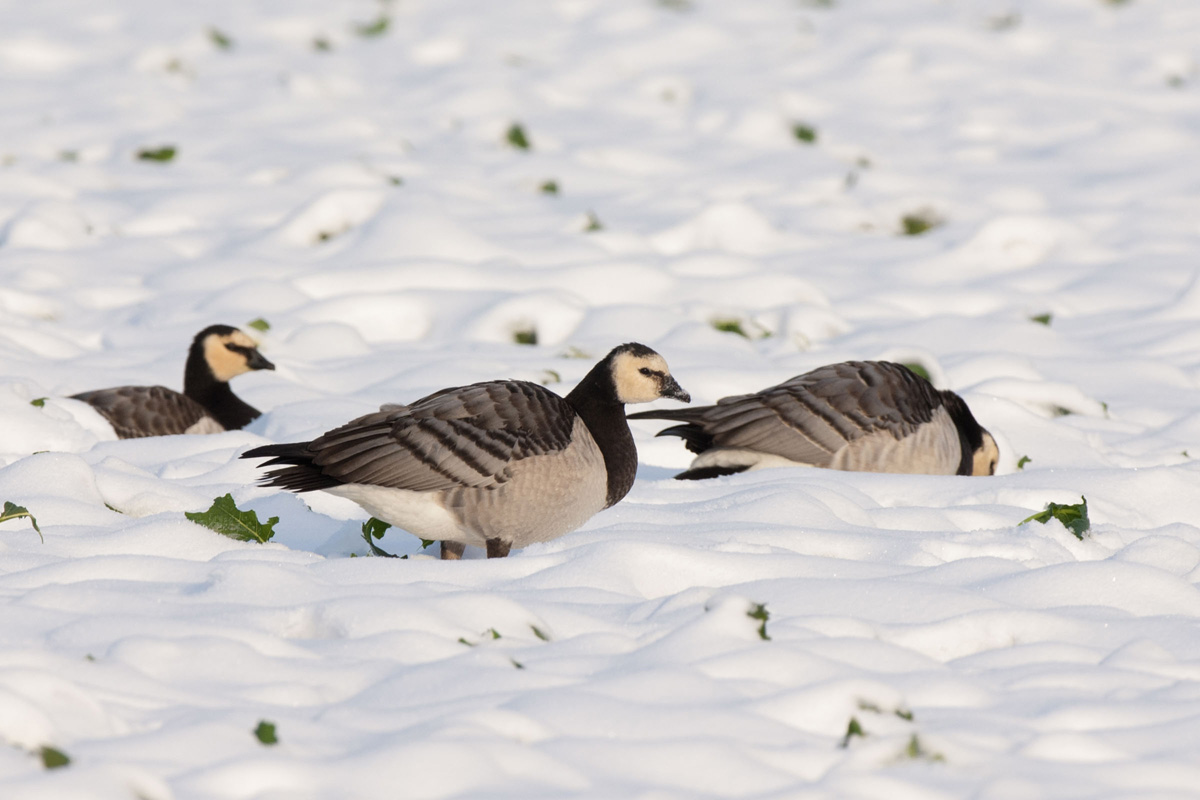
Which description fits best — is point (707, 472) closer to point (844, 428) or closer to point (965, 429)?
point (844, 428)

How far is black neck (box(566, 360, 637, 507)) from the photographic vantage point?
6.18m

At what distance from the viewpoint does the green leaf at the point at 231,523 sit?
18.2 feet

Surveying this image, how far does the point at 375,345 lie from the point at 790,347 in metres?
3.13

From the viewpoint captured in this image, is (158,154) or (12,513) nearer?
(12,513)

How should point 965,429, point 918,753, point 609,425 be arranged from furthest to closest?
point 965,429, point 609,425, point 918,753

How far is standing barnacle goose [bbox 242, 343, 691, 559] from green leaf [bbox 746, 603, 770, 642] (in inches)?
59.5

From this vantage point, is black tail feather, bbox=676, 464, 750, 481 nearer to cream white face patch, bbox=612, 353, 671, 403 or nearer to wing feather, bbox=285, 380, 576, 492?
cream white face patch, bbox=612, 353, 671, 403

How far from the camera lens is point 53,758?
3.31 meters

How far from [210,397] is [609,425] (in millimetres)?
4321

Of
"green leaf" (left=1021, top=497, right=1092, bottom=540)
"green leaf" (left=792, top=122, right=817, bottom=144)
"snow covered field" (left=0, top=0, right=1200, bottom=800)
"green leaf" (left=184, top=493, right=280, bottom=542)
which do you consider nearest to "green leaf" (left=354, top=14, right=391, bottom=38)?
"snow covered field" (left=0, top=0, right=1200, bottom=800)

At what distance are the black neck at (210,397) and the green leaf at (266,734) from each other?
6.24 meters

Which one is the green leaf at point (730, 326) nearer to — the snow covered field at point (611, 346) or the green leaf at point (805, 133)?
the snow covered field at point (611, 346)

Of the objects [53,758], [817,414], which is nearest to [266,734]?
[53,758]

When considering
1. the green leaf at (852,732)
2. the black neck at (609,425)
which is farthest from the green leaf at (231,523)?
the green leaf at (852,732)
